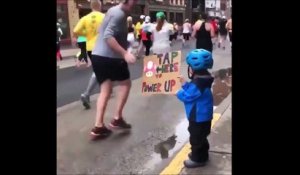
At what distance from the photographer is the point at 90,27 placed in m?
0.59

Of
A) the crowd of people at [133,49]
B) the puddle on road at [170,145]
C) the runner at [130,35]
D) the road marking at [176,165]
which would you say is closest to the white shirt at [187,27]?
the crowd of people at [133,49]

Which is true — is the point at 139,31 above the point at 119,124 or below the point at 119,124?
above

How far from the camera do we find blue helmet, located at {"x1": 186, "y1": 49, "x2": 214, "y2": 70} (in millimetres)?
659

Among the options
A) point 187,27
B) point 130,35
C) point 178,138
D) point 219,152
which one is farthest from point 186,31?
point 219,152

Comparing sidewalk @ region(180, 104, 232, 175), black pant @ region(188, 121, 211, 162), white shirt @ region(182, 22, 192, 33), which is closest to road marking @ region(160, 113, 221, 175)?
sidewalk @ region(180, 104, 232, 175)

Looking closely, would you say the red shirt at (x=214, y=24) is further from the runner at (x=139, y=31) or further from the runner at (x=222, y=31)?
the runner at (x=139, y=31)

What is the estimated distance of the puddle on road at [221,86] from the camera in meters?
0.85

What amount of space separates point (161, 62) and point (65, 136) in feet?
0.66

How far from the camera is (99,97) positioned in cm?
64

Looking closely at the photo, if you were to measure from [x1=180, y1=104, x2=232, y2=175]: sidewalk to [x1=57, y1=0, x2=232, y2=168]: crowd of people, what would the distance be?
0.99 feet

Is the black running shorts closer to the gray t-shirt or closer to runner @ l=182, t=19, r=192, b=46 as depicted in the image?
the gray t-shirt

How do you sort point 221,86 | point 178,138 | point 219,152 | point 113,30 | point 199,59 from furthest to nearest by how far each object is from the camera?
1. point 219,152
2. point 178,138
3. point 221,86
4. point 199,59
5. point 113,30

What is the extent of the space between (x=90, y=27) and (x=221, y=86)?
45 cm

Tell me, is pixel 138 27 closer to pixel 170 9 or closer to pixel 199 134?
pixel 170 9
